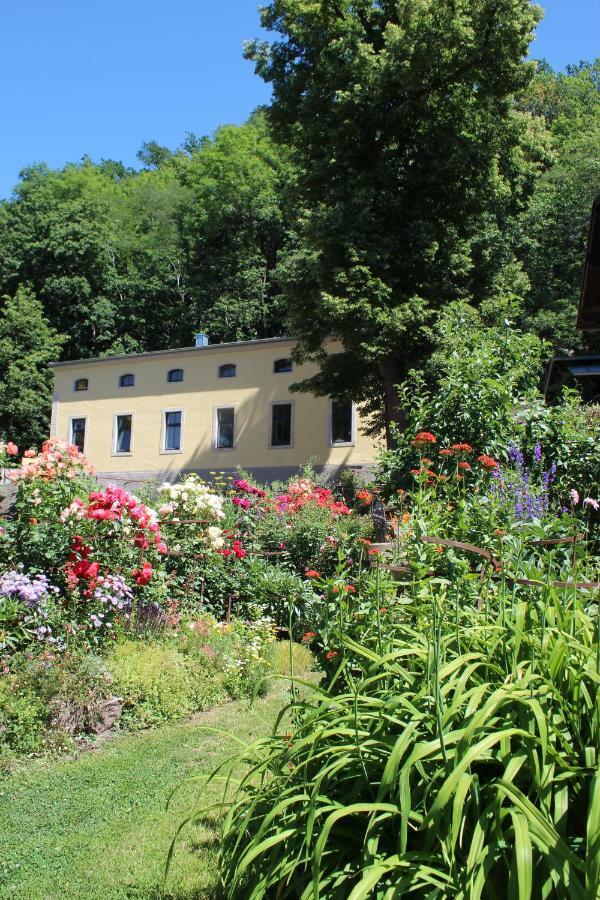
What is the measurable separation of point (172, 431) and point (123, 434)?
2.69 m

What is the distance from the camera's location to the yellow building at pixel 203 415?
2933 centimetres

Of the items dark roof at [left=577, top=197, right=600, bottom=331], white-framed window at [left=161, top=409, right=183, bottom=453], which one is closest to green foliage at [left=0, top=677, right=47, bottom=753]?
dark roof at [left=577, top=197, right=600, bottom=331]

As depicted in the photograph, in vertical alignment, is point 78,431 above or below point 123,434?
above

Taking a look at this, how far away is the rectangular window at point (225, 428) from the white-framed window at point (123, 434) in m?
4.49

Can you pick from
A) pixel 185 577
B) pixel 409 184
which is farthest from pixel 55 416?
pixel 185 577

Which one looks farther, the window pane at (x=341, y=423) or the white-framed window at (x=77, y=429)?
the white-framed window at (x=77, y=429)

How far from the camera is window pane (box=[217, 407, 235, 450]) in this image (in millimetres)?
31078

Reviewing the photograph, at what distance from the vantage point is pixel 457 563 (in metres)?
3.37

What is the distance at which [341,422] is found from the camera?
95.2 ft

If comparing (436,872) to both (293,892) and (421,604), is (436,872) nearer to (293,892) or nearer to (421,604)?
(293,892)

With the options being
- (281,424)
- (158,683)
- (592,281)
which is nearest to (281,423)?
(281,424)

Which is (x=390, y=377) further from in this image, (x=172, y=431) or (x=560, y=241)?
(x=172, y=431)

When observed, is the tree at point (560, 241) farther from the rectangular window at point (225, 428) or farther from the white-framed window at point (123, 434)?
the white-framed window at point (123, 434)

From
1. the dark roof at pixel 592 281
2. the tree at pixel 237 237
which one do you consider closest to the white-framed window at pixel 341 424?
the tree at pixel 237 237
